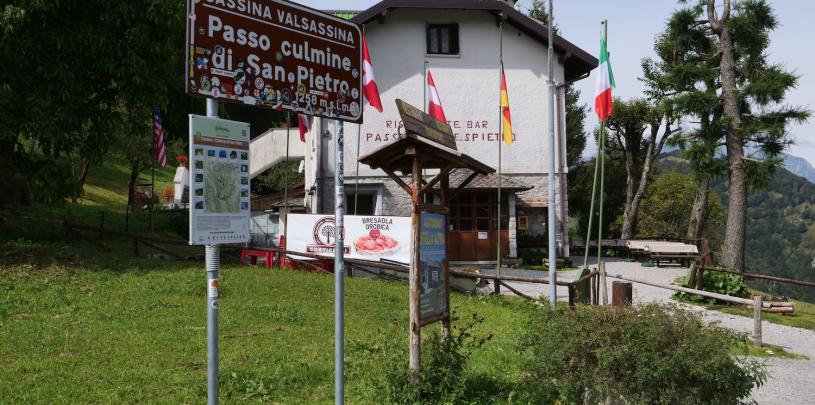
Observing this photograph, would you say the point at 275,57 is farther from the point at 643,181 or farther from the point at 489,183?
the point at 643,181

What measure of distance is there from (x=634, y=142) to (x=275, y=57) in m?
40.2

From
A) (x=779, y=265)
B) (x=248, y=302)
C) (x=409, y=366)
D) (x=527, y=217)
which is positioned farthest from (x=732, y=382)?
(x=779, y=265)

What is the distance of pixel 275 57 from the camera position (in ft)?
16.4

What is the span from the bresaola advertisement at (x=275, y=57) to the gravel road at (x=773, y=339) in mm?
4440

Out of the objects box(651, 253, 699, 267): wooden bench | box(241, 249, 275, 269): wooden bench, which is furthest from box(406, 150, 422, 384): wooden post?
box(651, 253, 699, 267): wooden bench

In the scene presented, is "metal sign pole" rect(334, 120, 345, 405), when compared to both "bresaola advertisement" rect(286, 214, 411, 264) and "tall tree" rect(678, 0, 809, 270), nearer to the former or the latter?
"bresaola advertisement" rect(286, 214, 411, 264)

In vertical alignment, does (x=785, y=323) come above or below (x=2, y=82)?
below

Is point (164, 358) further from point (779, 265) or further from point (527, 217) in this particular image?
point (779, 265)

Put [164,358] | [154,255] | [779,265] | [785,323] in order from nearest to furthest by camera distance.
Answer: [164,358] → [785,323] → [154,255] → [779,265]

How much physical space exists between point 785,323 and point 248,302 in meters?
12.0

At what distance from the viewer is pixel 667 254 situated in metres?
26.0

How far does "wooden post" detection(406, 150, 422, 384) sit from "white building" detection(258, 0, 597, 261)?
58.7ft

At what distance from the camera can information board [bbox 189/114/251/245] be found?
13.9 feet

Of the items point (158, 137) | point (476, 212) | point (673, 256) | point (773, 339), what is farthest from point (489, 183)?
point (773, 339)
